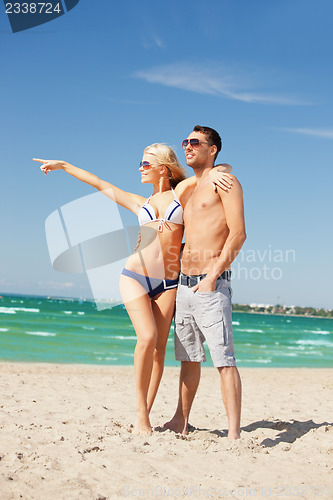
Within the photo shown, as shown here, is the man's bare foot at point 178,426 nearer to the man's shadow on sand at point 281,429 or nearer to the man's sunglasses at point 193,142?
the man's shadow on sand at point 281,429

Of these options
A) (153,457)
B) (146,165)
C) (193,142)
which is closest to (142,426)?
(153,457)

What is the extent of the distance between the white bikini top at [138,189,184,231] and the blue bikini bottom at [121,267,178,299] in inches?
18.2

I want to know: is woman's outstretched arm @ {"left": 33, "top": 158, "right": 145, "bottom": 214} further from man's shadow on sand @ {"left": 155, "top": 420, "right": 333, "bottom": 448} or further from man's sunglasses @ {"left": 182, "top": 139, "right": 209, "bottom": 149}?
man's shadow on sand @ {"left": 155, "top": 420, "right": 333, "bottom": 448}

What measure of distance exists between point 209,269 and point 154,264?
520 millimetres

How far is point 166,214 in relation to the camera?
412 cm

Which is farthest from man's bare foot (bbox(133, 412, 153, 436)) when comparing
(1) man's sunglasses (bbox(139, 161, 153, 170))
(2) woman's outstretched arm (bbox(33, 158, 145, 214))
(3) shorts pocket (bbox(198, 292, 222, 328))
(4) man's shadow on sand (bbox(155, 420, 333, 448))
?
(1) man's sunglasses (bbox(139, 161, 153, 170))

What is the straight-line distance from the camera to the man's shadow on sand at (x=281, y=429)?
14.2 feet

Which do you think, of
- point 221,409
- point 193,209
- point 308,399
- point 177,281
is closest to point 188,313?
point 177,281

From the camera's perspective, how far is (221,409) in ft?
21.7

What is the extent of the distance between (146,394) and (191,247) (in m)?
1.36

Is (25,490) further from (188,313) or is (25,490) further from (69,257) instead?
(69,257)

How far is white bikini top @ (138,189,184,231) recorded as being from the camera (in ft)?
13.5

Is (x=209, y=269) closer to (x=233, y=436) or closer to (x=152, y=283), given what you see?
(x=152, y=283)

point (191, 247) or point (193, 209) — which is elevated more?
point (193, 209)
